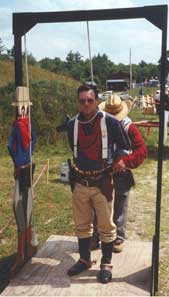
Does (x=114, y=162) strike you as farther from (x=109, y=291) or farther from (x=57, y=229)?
(x=57, y=229)

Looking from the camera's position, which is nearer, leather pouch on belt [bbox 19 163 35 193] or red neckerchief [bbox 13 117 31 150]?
red neckerchief [bbox 13 117 31 150]

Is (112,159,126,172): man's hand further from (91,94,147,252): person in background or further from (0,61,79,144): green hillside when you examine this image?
(0,61,79,144): green hillside

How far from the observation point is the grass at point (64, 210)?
5336 millimetres

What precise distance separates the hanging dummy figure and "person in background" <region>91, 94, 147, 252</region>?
694 mm

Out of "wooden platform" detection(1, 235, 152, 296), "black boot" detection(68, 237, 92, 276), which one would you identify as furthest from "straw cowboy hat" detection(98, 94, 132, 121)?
"wooden platform" detection(1, 235, 152, 296)

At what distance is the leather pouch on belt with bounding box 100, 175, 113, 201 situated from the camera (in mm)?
3604

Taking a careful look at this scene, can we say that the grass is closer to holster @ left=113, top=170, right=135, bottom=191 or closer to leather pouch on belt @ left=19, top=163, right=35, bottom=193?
holster @ left=113, top=170, right=135, bottom=191

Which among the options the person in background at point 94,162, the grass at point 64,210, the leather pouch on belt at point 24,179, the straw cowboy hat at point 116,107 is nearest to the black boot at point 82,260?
the person in background at point 94,162

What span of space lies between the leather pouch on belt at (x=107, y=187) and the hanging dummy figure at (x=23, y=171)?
2.40ft

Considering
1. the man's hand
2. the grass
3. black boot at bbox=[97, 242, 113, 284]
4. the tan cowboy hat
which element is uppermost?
the tan cowboy hat

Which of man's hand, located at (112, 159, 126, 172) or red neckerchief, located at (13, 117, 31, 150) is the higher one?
red neckerchief, located at (13, 117, 31, 150)

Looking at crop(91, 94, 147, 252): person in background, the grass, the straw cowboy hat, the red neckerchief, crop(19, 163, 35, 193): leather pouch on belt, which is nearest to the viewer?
crop(91, 94, 147, 252): person in background

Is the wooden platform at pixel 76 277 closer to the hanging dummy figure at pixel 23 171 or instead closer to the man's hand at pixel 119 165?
the hanging dummy figure at pixel 23 171

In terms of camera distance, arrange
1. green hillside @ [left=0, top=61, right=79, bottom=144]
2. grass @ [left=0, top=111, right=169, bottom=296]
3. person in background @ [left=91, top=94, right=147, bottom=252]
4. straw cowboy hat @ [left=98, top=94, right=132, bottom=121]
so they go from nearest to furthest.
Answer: person in background @ [left=91, top=94, right=147, bottom=252] → straw cowboy hat @ [left=98, top=94, right=132, bottom=121] → grass @ [left=0, top=111, right=169, bottom=296] → green hillside @ [left=0, top=61, right=79, bottom=144]
